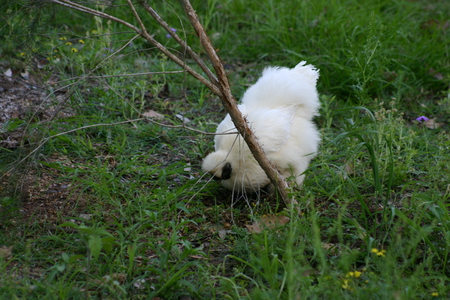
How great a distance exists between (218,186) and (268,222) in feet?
2.18

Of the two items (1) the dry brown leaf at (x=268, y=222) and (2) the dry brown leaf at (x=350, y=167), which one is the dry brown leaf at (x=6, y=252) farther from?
(2) the dry brown leaf at (x=350, y=167)

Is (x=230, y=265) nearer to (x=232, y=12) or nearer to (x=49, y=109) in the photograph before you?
(x=49, y=109)

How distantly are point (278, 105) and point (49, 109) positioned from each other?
2.29m

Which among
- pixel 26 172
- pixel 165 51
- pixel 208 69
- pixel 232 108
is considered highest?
pixel 165 51

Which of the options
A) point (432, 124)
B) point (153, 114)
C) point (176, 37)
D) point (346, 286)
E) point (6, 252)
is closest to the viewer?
point (346, 286)

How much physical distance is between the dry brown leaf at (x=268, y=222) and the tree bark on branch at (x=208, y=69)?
15 cm

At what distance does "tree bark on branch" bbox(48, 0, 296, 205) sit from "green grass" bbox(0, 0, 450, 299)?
0.16 meters

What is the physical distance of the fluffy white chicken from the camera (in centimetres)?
361

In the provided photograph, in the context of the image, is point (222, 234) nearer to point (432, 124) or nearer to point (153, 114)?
point (153, 114)

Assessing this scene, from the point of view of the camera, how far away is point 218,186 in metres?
3.96

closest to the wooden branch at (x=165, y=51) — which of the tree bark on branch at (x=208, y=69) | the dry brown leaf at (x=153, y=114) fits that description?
the tree bark on branch at (x=208, y=69)

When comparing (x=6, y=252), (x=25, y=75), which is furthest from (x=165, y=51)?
(x=25, y=75)

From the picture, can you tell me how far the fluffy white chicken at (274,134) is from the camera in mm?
3607

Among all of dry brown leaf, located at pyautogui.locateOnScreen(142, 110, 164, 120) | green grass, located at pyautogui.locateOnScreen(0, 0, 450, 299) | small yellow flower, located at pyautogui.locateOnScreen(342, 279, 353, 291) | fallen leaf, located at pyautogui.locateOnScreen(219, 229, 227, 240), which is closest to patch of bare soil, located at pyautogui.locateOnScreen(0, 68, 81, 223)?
green grass, located at pyautogui.locateOnScreen(0, 0, 450, 299)
